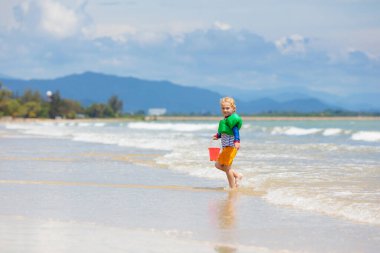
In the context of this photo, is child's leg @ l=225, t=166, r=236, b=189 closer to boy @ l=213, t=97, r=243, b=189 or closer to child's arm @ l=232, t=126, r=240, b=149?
boy @ l=213, t=97, r=243, b=189

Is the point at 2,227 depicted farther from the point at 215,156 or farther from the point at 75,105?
the point at 75,105

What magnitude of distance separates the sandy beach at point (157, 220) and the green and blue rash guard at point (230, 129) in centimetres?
82

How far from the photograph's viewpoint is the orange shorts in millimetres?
12266

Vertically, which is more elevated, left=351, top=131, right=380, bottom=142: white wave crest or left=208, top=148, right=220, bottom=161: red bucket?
left=208, top=148, right=220, bottom=161: red bucket

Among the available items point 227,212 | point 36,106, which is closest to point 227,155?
point 227,212

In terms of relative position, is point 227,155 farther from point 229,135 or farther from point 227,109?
point 227,109

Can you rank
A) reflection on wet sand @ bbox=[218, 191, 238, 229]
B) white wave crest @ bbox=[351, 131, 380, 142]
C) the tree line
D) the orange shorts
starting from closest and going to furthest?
reflection on wet sand @ bbox=[218, 191, 238, 229], the orange shorts, white wave crest @ bbox=[351, 131, 380, 142], the tree line

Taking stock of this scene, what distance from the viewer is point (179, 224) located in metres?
8.63

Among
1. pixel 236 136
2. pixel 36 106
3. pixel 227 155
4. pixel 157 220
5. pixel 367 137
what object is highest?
pixel 36 106

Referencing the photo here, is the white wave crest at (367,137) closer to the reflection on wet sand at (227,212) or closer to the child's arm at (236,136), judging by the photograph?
the child's arm at (236,136)

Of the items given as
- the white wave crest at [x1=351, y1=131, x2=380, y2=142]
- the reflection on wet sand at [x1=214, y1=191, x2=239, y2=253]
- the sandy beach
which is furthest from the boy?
the white wave crest at [x1=351, y1=131, x2=380, y2=142]

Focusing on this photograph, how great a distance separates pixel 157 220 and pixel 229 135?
11.9ft

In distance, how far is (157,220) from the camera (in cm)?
890

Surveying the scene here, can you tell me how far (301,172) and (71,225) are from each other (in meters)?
7.79
